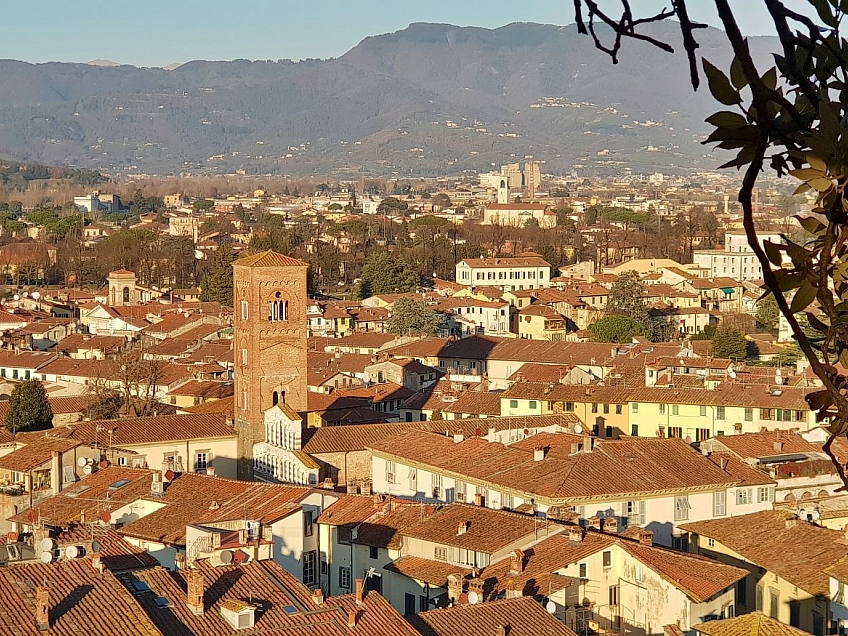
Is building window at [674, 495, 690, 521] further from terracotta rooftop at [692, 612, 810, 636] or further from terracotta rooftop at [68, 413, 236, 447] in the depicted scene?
terracotta rooftop at [68, 413, 236, 447]

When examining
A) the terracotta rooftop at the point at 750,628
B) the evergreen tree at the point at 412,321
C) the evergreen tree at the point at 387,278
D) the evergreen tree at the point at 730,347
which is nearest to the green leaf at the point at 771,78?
the terracotta rooftop at the point at 750,628

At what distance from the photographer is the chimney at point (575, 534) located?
12.0 meters

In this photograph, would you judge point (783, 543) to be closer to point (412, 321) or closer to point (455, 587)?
point (455, 587)

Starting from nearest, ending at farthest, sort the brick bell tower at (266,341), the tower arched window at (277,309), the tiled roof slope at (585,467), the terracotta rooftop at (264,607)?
the terracotta rooftop at (264,607) < the tiled roof slope at (585,467) < the brick bell tower at (266,341) < the tower arched window at (277,309)

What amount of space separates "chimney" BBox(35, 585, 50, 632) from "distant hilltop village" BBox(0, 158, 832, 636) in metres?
0.02

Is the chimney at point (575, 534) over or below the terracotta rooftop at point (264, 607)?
below

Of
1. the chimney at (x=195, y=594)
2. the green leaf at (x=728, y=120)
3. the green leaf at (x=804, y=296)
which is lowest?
the chimney at (x=195, y=594)

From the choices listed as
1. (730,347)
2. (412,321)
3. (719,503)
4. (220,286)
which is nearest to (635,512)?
(719,503)

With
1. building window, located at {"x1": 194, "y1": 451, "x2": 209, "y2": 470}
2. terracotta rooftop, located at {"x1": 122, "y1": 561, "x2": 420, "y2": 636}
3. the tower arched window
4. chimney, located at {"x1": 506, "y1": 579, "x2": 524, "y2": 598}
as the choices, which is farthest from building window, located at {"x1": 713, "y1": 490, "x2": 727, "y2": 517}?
building window, located at {"x1": 194, "y1": 451, "x2": 209, "y2": 470}

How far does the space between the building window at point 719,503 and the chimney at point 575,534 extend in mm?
3995

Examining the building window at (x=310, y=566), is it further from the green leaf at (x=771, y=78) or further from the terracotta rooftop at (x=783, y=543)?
A: the green leaf at (x=771, y=78)

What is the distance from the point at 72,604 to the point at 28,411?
1435cm

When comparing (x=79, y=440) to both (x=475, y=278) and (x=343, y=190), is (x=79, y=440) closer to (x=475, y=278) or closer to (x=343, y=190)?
(x=475, y=278)

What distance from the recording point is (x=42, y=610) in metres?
8.01
